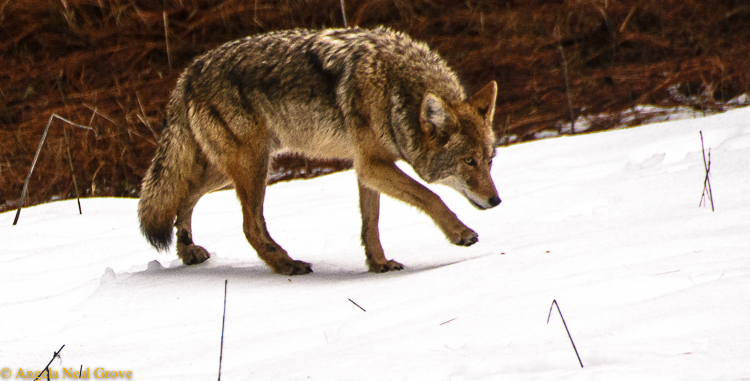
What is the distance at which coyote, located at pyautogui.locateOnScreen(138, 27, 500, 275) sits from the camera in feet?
12.5

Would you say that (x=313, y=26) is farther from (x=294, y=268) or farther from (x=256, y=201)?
(x=294, y=268)

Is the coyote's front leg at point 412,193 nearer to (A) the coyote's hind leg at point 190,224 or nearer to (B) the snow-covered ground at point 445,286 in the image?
(B) the snow-covered ground at point 445,286

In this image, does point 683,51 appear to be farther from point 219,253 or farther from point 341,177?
point 219,253

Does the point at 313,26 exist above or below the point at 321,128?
below

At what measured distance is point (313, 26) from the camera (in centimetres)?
833

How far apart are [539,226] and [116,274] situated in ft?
7.99

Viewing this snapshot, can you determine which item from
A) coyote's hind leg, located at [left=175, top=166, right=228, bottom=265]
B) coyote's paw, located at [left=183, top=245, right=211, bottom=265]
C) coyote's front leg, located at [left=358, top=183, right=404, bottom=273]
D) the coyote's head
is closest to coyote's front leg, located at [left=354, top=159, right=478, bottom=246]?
the coyote's head

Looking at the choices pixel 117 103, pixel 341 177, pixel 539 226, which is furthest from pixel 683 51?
pixel 117 103

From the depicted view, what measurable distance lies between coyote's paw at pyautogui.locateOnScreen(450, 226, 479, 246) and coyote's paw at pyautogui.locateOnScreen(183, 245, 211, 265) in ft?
5.34

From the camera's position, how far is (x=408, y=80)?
386 cm

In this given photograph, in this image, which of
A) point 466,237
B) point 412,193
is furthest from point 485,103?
point 466,237

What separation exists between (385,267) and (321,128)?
86cm

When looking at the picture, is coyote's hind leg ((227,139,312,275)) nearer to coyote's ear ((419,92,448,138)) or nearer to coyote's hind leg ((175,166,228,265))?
coyote's hind leg ((175,166,228,265))

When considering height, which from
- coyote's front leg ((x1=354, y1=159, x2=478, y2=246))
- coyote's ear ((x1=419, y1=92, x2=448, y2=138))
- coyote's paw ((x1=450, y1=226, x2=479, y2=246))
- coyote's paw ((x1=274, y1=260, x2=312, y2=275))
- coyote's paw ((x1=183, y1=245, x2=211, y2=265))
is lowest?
coyote's paw ((x1=183, y1=245, x2=211, y2=265))
